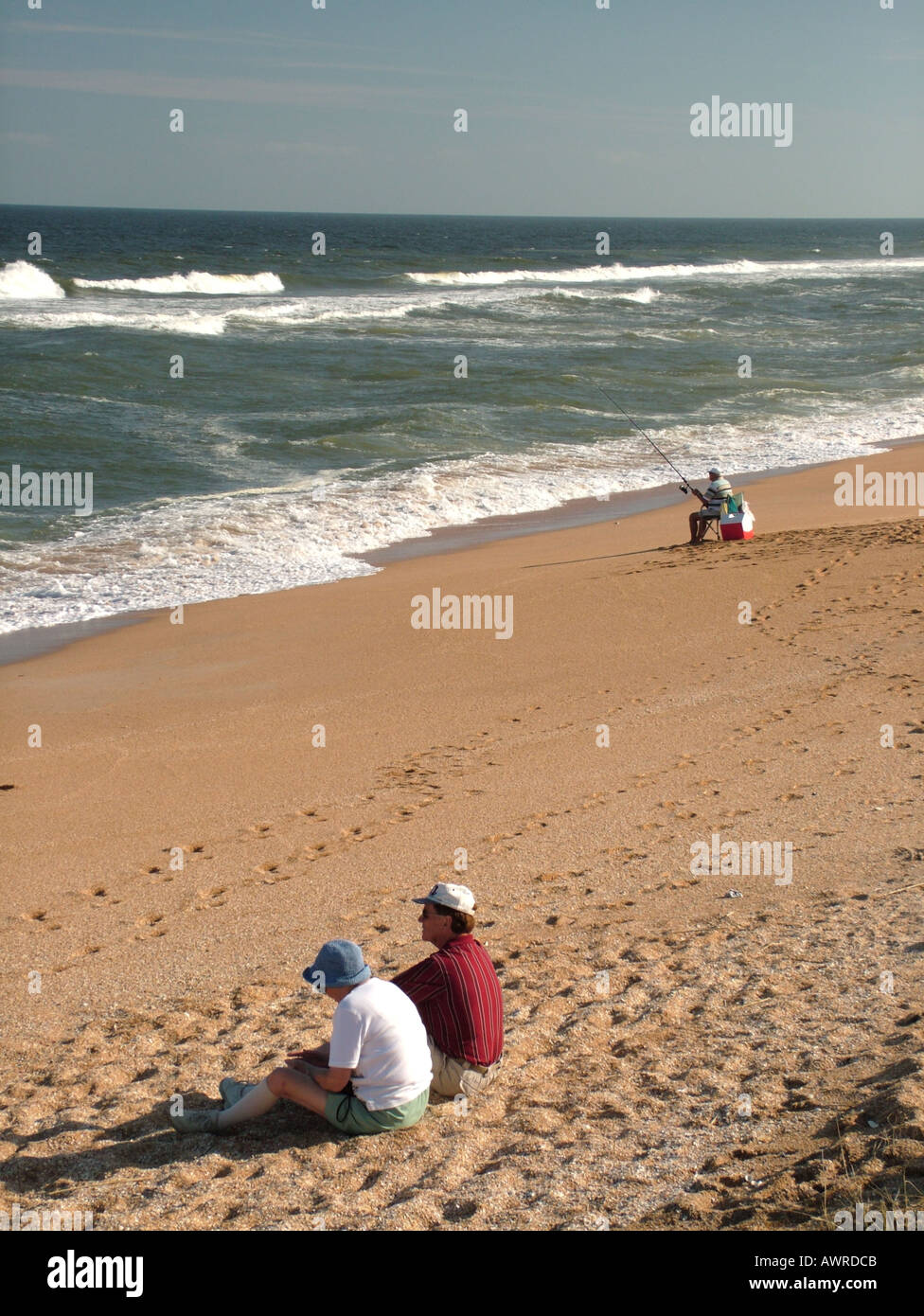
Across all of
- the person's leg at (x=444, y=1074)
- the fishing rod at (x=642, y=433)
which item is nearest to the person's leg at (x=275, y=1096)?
the person's leg at (x=444, y=1074)

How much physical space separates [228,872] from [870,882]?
11.3ft

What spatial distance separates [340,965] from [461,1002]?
574 mm

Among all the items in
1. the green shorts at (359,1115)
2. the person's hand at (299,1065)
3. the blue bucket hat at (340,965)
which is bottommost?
the green shorts at (359,1115)

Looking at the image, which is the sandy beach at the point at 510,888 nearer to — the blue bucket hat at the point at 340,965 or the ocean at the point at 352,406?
the blue bucket hat at the point at 340,965

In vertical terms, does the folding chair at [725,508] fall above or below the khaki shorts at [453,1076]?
above

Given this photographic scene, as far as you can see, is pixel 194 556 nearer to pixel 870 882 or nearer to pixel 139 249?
pixel 870 882

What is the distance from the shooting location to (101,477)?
17.8 m

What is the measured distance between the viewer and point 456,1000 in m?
4.55

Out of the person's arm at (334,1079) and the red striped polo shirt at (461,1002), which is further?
the red striped polo shirt at (461,1002)

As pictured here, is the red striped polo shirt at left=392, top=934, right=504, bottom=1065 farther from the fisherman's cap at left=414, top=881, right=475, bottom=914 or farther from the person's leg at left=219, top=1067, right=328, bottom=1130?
the person's leg at left=219, top=1067, right=328, bottom=1130

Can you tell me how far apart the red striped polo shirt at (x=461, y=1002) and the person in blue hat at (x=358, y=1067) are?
9.5 inches

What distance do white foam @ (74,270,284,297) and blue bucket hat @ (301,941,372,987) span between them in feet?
152

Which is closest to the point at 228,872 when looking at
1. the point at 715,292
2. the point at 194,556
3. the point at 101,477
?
the point at 194,556

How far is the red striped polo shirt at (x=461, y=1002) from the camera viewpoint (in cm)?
454
